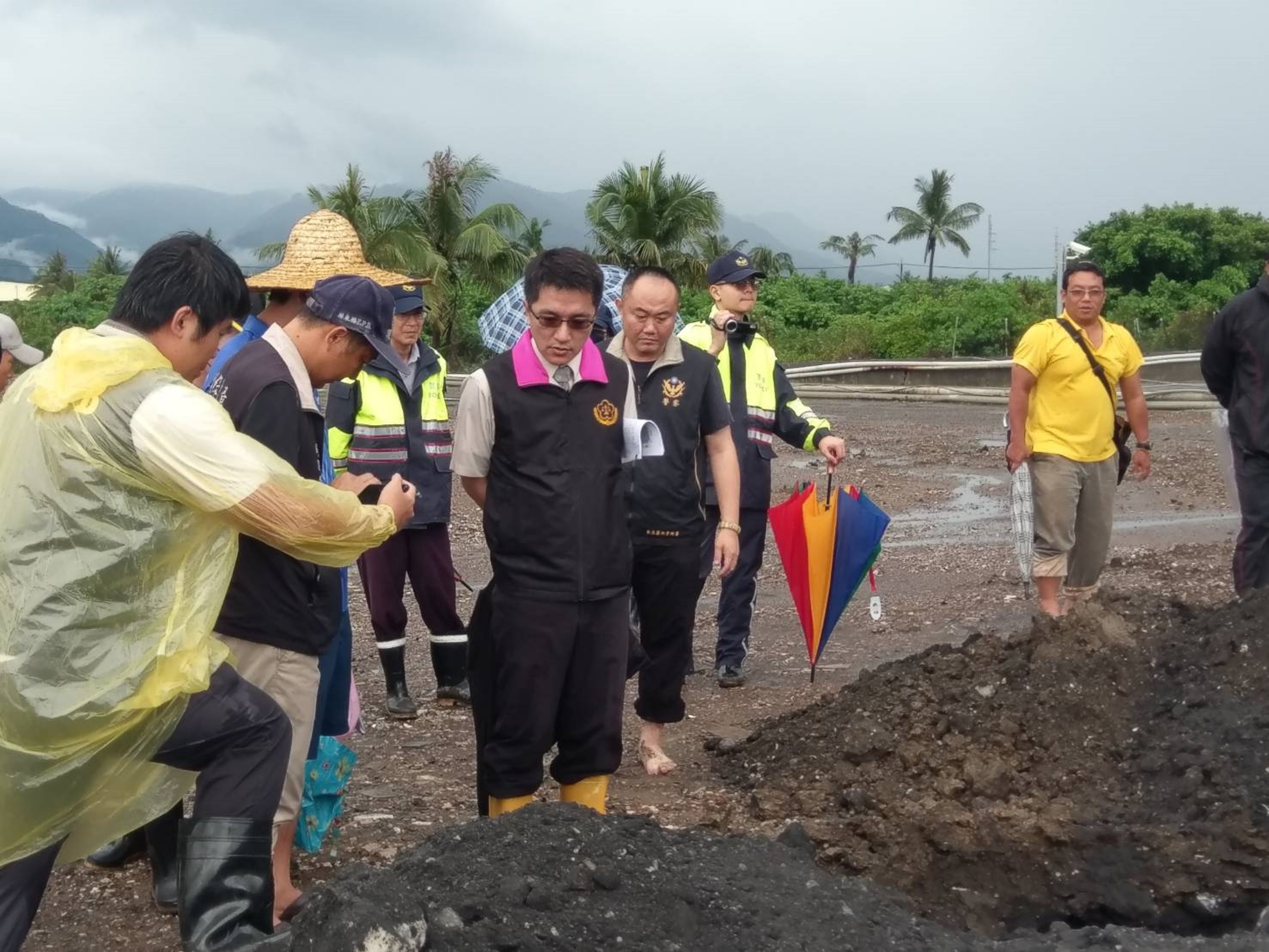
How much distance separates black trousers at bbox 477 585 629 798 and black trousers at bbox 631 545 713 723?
0.75 meters

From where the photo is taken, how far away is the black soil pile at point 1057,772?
13.3 feet

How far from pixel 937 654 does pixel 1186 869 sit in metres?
1.62

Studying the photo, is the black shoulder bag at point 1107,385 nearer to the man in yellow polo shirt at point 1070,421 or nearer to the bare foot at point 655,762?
the man in yellow polo shirt at point 1070,421

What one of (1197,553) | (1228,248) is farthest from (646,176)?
(1197,553)

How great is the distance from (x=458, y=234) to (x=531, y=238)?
375 inches

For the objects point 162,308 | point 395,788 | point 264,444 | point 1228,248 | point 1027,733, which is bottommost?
point 395,788

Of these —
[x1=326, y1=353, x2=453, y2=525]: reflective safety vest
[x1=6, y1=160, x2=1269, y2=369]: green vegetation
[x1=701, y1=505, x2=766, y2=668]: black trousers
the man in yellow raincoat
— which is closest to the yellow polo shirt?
[x1=701, y1=505, x2=766, y2=668]: black trousers

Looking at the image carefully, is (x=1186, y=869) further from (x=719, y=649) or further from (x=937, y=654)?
(x=719, y=649)

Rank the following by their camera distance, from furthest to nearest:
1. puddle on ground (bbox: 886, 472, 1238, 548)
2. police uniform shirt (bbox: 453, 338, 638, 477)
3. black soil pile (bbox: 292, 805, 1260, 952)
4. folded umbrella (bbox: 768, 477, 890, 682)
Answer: puddle on ground (bbox: 886, 472, 1238, 548), folded umbrella (bbox: 768, 477, 890, 682), police uniform shirt (bbox: 453, 338, 638, 477), black soil pile (bbox: 292, 805, 1260, 952)

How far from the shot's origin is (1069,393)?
21.7ft

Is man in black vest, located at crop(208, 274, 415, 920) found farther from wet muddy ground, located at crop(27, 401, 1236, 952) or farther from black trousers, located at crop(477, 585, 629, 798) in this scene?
wet muddy ground, located at crop(27, 401, 1236, 952)

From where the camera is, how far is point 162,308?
3053 mm

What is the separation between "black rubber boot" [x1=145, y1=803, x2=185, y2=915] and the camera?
3914mm

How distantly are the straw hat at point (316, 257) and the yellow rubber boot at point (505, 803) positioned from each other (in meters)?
1.73
